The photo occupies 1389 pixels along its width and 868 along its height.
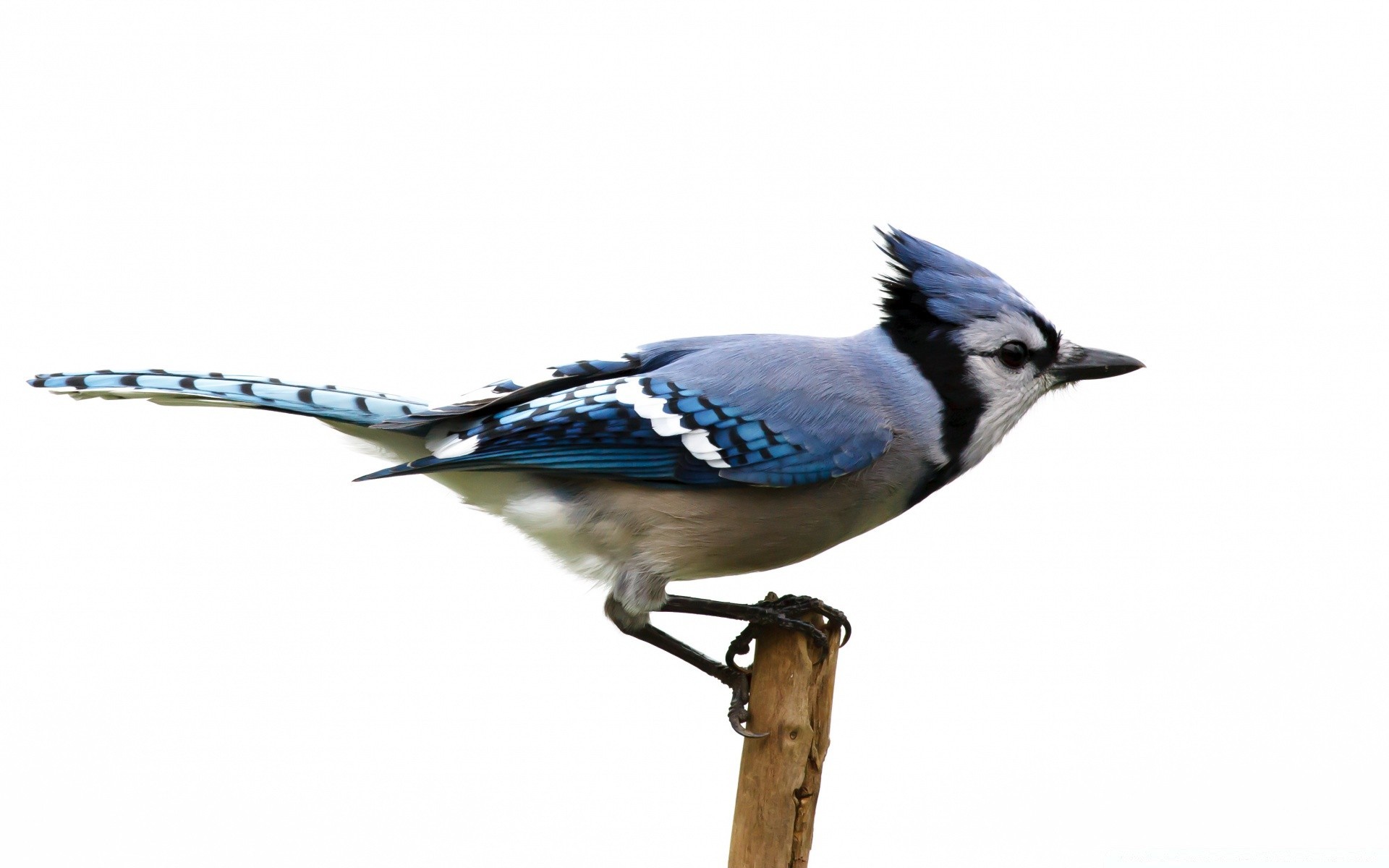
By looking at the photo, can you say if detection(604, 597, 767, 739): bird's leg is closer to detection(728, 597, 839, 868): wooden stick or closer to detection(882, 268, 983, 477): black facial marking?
detection(728, 597, 839, 868): wooden stick

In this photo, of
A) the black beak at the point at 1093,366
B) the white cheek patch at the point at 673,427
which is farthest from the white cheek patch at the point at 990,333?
the white cheek patch at the point at 673,427

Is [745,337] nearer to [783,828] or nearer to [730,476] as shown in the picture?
[730,476]

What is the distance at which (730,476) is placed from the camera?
3.05 m

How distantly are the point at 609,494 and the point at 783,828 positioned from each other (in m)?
0.99

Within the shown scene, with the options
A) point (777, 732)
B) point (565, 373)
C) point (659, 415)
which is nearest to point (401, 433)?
point (565, 373)

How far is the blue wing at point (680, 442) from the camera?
3055 mm

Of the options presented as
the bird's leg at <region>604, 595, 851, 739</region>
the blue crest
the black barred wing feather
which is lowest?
the bird's leg at <region>604, 595, 851, 739</region>

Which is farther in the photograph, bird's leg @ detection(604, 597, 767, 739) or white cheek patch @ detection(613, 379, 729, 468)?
bird's leg @ detection(604, 597, 767, 739)

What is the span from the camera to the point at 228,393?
10.3ft

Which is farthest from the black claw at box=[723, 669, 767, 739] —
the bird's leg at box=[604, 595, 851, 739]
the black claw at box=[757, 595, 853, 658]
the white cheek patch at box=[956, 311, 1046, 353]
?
the white cheek patch at box=[956, 311, 1046, 353]

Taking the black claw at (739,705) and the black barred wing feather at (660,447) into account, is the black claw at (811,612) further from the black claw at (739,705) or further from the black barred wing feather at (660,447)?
the black barred wing feather at (660,447)

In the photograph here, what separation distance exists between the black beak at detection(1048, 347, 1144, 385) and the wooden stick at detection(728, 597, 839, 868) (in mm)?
950

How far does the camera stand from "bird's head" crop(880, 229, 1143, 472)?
3227 millimetres

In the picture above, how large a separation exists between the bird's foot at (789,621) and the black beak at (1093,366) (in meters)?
0.88
